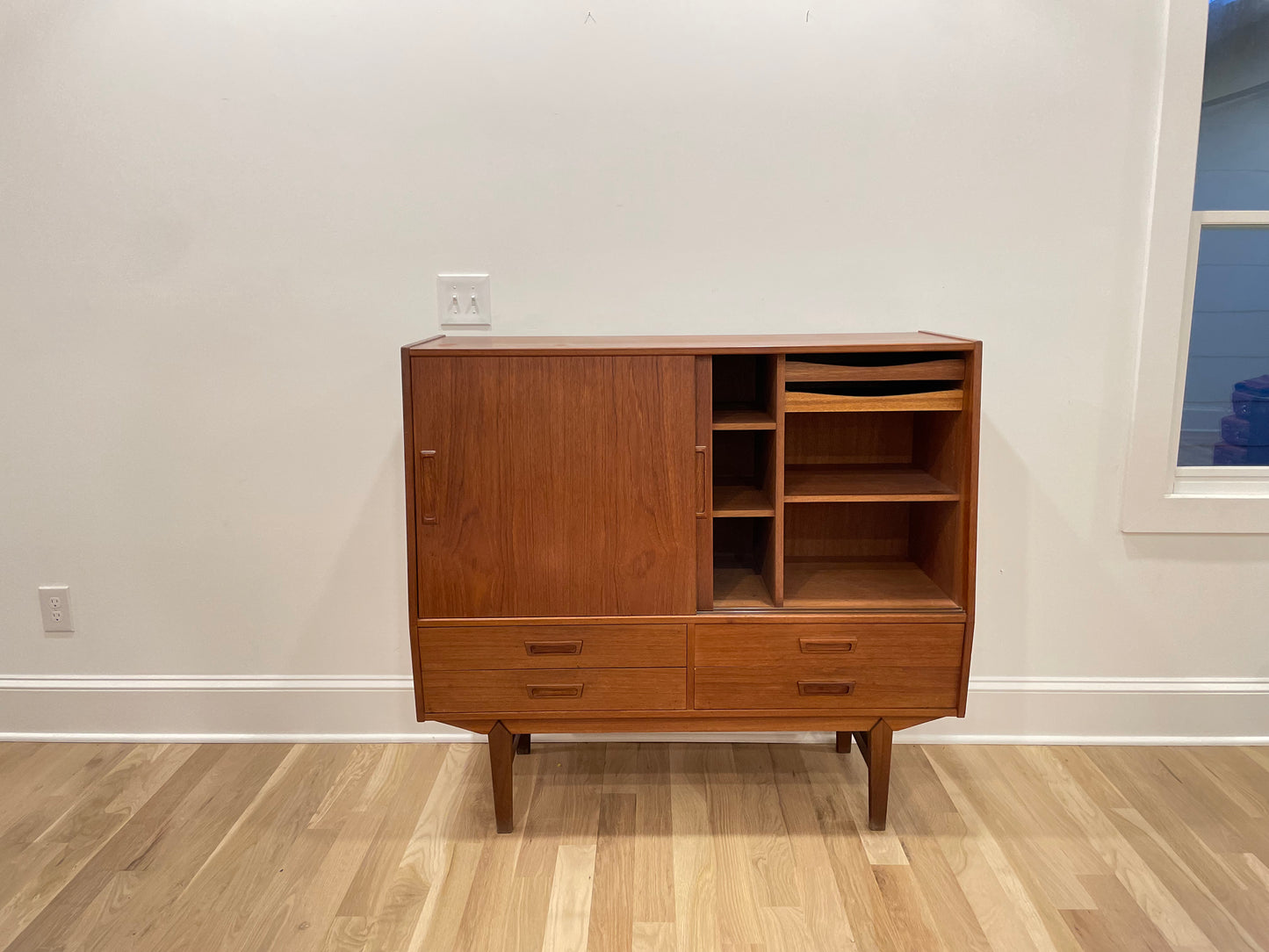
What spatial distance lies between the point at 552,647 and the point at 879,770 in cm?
76

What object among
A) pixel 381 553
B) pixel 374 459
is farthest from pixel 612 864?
pixel 374 459

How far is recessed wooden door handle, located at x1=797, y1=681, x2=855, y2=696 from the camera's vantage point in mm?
1876

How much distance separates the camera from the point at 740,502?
6.26ft

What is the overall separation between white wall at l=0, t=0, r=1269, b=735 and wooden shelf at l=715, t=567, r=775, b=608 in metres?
0.61

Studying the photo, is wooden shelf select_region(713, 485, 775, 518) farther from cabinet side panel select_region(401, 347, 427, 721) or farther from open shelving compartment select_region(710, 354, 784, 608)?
cabinet side panel select_region(401, 347, 427, 721)

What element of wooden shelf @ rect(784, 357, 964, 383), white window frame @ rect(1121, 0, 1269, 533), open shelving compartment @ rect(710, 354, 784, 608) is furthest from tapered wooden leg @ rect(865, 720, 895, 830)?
white window frame @ rect(1121, 0, 1269, 533)

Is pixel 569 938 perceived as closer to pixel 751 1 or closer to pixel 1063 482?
pixel 1063 482

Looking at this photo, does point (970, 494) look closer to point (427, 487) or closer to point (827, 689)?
point (827, 689)

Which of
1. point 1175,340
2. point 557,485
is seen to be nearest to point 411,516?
point 557,485

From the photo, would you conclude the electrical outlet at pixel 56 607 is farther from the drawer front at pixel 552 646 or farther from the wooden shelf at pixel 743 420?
the wooden shelf at pixel 743 420

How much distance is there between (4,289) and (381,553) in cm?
113

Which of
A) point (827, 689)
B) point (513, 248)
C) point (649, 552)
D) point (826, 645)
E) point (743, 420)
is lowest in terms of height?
point (827, 689)

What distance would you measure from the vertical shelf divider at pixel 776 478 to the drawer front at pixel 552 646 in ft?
0.71

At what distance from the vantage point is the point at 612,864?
6.05 feet
